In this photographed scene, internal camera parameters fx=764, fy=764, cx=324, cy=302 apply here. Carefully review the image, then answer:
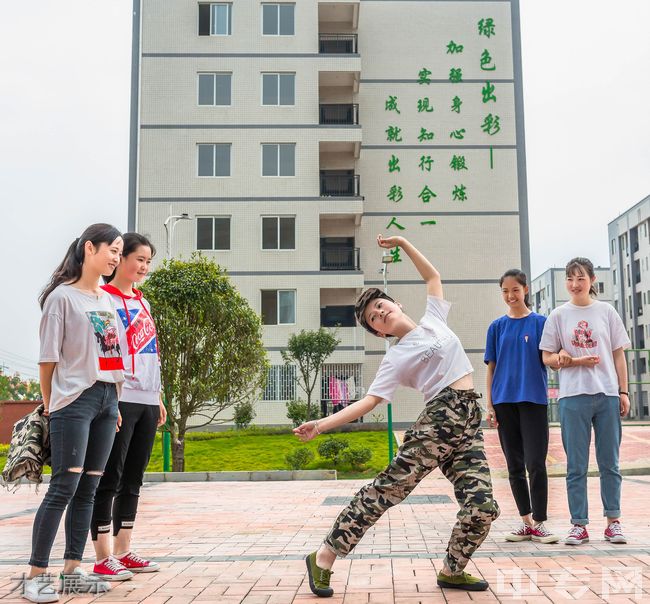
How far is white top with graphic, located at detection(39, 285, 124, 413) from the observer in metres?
3.78

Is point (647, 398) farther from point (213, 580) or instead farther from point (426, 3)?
point (213, 580)

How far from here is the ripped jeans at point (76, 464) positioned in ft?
12.1

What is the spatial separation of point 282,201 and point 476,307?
344 inches

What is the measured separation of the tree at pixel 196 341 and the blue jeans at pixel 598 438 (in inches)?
370

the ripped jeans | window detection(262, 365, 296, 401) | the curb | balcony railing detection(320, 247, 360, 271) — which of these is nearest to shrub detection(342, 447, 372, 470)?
the curb

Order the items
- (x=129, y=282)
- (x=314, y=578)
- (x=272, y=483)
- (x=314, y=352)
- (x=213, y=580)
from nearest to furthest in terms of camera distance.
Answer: (x=314, y=578) < (x=213, y=580) < (x=129, y=282) < (x=272, y=483) < (x=314, y=352)

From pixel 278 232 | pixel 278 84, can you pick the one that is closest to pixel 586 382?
pixel 278 232

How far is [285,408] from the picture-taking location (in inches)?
1091

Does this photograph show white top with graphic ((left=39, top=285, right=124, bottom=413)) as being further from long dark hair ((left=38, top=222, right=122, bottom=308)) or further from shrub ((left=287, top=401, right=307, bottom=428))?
shrub ((left=287, top=401, right=307, bottom=428))

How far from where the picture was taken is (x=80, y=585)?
381 cm

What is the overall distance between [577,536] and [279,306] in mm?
24149

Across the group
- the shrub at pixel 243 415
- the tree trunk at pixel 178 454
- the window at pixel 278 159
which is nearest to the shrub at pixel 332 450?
the tree trunk at pixel 178 454

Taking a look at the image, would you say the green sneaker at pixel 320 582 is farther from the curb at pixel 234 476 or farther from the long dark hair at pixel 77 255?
the curb at pixel 234 476

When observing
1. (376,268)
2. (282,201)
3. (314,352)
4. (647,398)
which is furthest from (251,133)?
(647,398)
